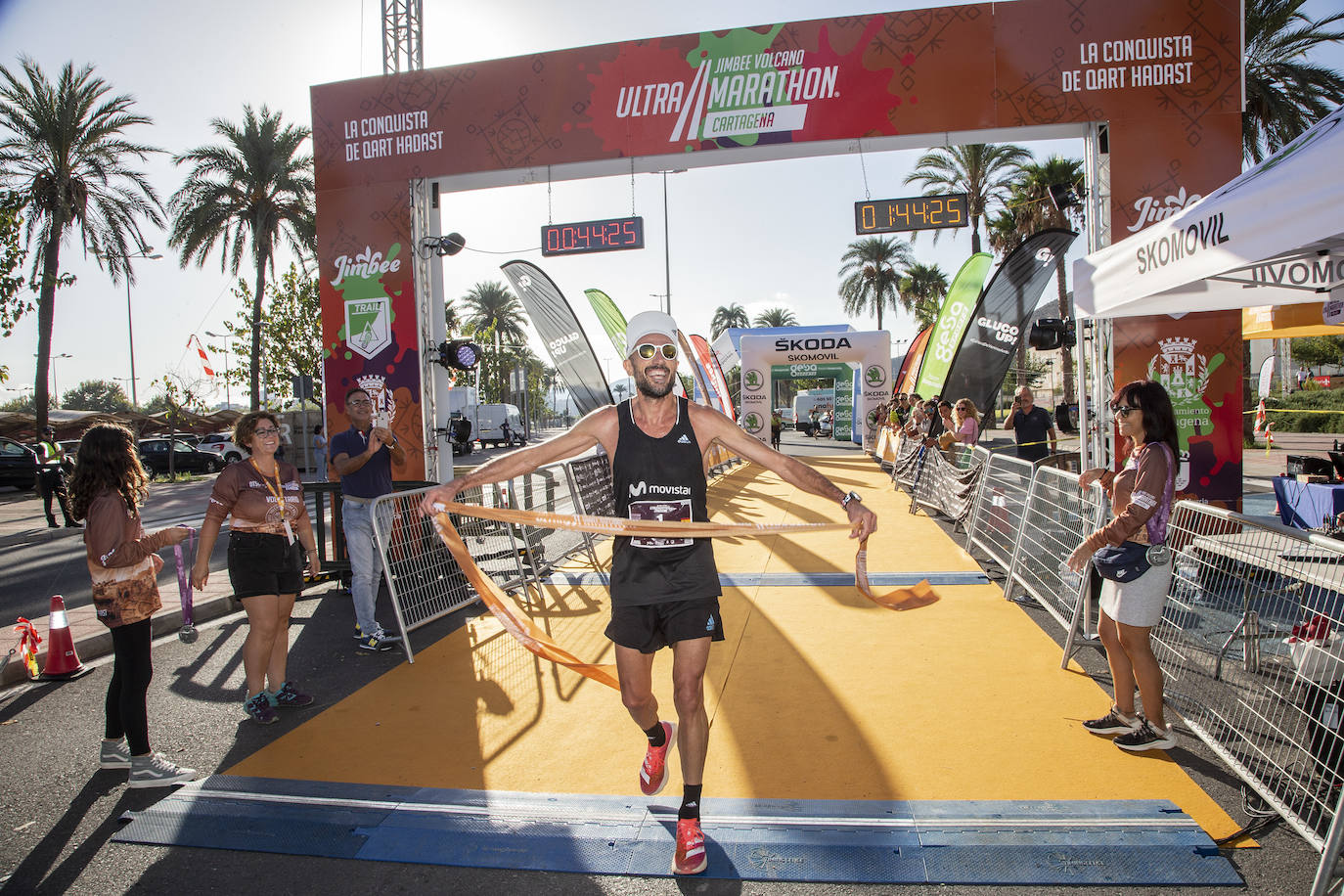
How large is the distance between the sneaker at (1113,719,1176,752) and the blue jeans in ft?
16.6

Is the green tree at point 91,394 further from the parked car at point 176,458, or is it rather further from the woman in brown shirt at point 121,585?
the woman in brown shirt at point 121,585

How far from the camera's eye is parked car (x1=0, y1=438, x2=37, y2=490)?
Answer: 21.2 meters

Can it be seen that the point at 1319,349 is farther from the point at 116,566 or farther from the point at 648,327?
the point at 116,566

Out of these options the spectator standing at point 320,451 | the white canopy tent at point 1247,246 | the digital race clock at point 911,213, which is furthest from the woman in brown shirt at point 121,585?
the spectator standing at point 320,451

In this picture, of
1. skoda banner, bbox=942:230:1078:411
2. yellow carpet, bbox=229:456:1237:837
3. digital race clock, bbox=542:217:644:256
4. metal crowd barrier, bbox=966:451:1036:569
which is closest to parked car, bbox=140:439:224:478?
digital race clock, bbox=542:217:644:256

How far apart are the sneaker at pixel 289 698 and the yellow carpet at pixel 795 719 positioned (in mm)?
215

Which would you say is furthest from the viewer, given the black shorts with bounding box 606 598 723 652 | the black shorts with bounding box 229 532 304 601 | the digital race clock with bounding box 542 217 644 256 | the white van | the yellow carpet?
the white van

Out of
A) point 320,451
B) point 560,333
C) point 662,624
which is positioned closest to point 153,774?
point 662,624

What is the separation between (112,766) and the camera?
159 inches

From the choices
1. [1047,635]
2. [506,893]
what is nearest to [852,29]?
[1047,635]

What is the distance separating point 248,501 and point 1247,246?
546 centimetres

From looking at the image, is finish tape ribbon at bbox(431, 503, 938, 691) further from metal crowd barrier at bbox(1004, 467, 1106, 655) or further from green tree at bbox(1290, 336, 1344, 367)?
green tree at bbox(1290, 336, 1344, 367)

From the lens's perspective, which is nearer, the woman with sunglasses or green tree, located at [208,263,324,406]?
the woman with sunglasses

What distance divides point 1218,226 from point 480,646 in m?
5.50
